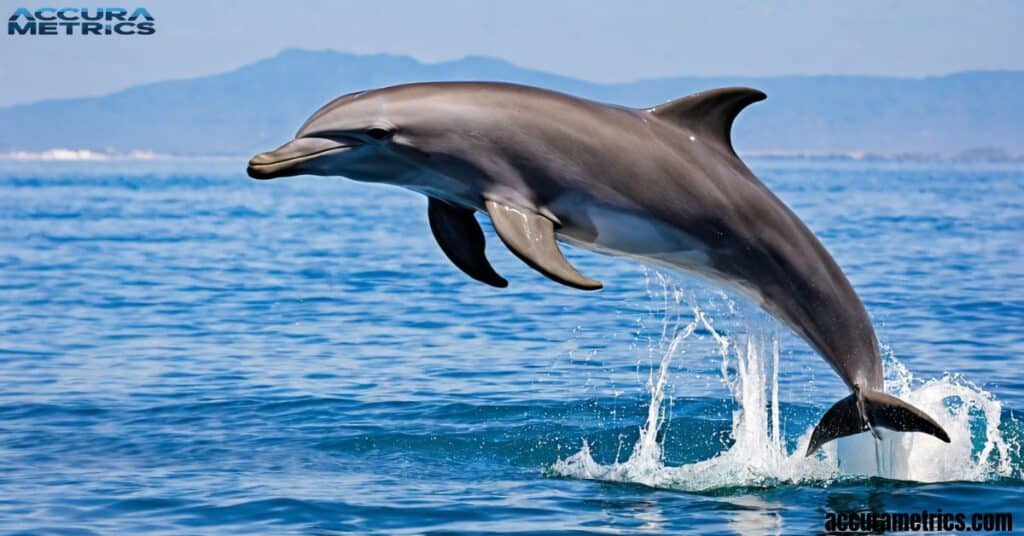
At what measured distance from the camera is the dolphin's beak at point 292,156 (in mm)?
8039

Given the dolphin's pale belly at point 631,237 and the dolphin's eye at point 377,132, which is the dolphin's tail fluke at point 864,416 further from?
the dolphin's eye at point 377,132

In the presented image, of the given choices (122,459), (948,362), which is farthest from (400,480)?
(948,362)

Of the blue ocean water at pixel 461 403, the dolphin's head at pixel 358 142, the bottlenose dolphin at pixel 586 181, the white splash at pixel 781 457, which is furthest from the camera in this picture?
the white splash at pixel 781 457

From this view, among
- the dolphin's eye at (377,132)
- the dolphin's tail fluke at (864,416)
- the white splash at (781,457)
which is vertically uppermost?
the dolphin's eye at (377,132)

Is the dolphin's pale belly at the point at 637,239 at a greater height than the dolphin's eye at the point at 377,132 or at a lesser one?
lesser

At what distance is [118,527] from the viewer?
1000cm

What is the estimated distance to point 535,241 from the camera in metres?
8.31

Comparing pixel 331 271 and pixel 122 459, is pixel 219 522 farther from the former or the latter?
pixel 331 271

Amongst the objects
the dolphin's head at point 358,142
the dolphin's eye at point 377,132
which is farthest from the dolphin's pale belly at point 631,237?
the dolphin's eye at point 377,132

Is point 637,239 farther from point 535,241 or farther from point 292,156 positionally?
point 292,156

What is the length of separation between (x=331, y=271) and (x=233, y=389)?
1501 cm

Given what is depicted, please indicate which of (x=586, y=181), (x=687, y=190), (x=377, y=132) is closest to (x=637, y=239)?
(x=687, y=190)

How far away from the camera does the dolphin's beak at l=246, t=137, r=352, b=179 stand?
26.4ft

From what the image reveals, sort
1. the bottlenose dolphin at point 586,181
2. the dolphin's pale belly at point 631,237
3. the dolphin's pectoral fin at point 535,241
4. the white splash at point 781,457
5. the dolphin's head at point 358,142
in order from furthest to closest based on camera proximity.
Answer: the white splash at point 781,457, the dolphin's pale belly at point 631,237, the bottlenose dolphin at point 586,181, the dolphin's head at point 358,142, the dolphin's pectoral fin at point 535,241
